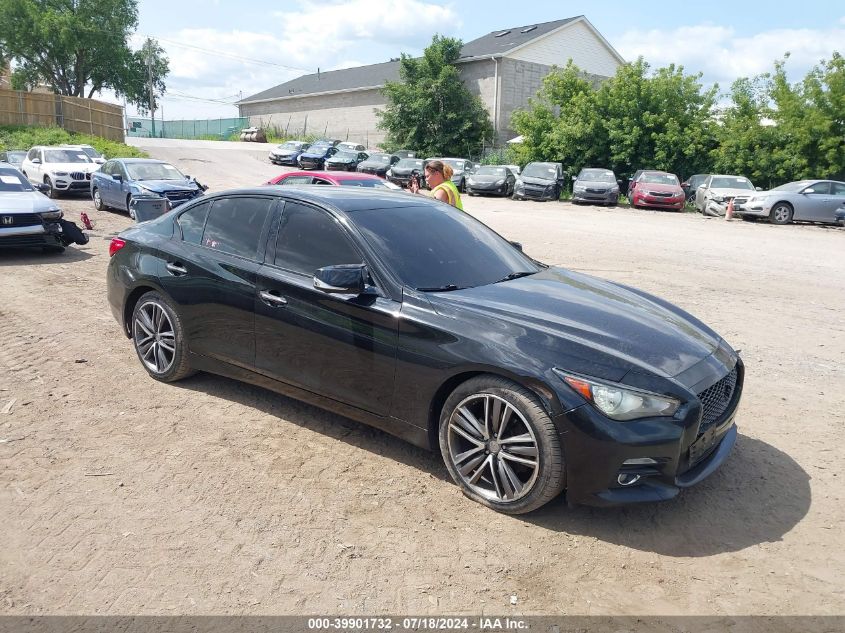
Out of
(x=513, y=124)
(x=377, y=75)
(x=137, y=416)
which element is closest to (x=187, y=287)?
(x=137, y=416)

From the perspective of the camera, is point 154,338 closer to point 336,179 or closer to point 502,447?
point 502,447

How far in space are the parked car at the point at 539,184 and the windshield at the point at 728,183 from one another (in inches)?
236

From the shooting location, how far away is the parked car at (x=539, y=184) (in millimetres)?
27422

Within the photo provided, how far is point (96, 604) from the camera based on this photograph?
112 inches

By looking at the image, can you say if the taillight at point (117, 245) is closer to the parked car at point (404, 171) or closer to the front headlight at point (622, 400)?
the front headlight at point (622, 400)

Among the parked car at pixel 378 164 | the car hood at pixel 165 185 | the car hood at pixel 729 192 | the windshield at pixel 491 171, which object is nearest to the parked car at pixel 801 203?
the car hood at pixel 729 192

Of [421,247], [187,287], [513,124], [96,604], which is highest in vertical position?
[513,124]

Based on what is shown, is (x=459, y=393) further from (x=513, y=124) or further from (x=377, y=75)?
(x=377, y=75)

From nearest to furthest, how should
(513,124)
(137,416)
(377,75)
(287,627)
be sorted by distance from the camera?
(287,627), (137,416), (513,124), (377,75)

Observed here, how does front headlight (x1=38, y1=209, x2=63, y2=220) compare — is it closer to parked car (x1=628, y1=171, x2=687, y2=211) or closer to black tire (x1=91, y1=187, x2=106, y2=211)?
black tire (x1=91, y1=187, x2=106, y2=211)

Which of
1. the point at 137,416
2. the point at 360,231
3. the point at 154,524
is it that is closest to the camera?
the point at 154,524

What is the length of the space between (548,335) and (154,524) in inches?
87.9

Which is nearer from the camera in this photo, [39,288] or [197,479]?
[197,479]

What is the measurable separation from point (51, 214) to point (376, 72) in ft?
160
